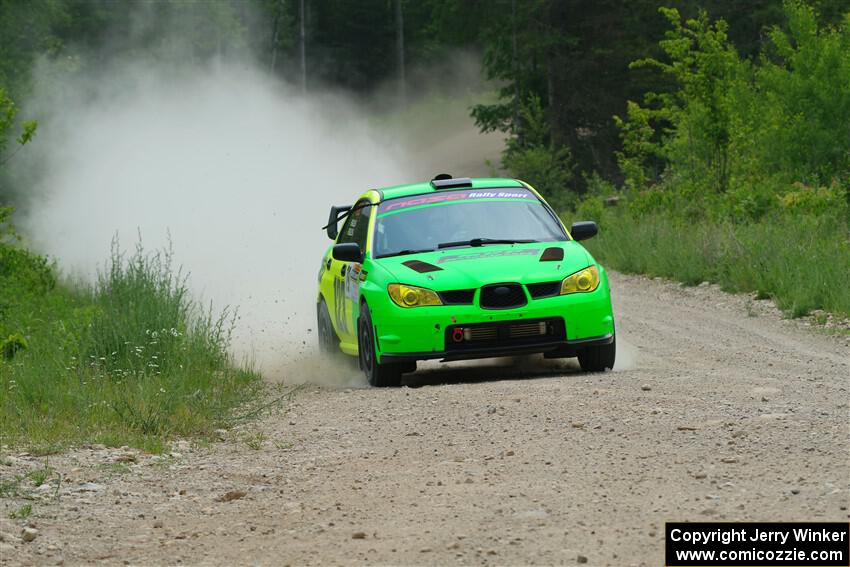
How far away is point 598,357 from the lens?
1248 centimetres

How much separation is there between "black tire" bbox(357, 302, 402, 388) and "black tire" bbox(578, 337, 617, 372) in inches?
60.5

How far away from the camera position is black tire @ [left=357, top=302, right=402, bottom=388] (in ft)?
40.5

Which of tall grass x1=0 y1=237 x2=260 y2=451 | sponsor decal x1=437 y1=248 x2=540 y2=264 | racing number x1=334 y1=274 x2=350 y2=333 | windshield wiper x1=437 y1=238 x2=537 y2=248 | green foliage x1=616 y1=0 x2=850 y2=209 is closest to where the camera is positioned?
tall grass x1=0 y1=237 x2=260 y2=451

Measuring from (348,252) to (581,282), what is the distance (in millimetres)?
2098

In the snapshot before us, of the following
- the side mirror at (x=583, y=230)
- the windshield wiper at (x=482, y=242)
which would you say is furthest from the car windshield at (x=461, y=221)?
the side mirror at (x=583, y=230)

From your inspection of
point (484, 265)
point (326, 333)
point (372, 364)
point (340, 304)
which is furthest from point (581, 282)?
point (326, 333)

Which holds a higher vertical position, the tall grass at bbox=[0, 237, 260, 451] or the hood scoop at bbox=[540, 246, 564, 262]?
the hood scoop at bbox=[540, 246, 564, 262]

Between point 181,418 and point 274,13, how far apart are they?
7336 centimetres

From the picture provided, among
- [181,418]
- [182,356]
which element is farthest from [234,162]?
[181,418]

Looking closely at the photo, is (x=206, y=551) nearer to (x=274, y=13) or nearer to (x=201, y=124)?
(x=201, y=124)

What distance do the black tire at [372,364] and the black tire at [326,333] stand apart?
160 cm

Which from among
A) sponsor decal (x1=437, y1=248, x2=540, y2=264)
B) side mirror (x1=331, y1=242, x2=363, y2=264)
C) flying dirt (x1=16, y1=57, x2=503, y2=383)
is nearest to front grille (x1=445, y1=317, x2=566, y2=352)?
sponsor decal (x1=437, y1=248, x2=540, y2=264)

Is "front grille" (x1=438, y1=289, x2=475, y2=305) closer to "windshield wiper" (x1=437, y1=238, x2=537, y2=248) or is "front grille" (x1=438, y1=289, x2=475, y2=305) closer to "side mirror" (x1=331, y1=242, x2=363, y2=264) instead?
"windshield wiper" (x1=437, y1=238, x2=537, y2=248)

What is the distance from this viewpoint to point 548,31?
4503 cm
